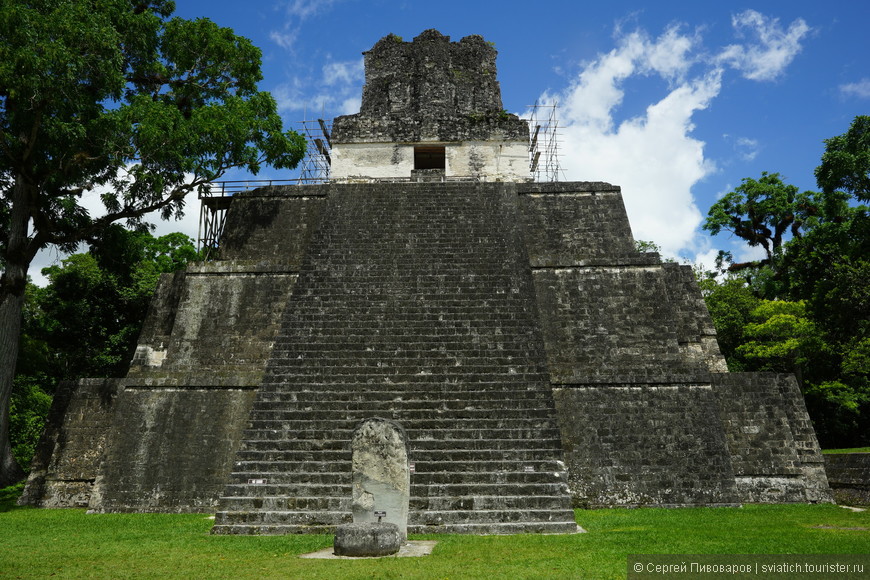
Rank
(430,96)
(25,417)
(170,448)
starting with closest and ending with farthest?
(170,448)
(25,417)
(430,96)

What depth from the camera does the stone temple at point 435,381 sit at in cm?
743

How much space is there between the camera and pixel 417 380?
8.59m

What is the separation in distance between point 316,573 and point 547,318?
629cm

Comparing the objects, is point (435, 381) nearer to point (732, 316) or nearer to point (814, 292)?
point (814, 292)

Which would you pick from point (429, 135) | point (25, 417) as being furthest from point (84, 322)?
point (429, 135)

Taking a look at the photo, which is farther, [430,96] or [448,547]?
[430,96]

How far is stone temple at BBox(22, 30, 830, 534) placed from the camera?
7430mm

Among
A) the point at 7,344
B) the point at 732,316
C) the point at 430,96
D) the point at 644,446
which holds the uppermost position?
the point at 430,96

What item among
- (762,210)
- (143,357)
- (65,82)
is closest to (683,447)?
(143,357)

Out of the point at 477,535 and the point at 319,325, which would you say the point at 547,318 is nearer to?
the point at 319,325

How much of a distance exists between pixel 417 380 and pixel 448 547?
3081 millimetres

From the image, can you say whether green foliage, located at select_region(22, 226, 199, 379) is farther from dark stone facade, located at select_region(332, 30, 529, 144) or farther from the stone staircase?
the stone staircase

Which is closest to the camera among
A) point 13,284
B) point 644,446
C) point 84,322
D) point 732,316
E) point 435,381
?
point 435,381

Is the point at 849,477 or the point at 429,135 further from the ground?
the point at 429,135
